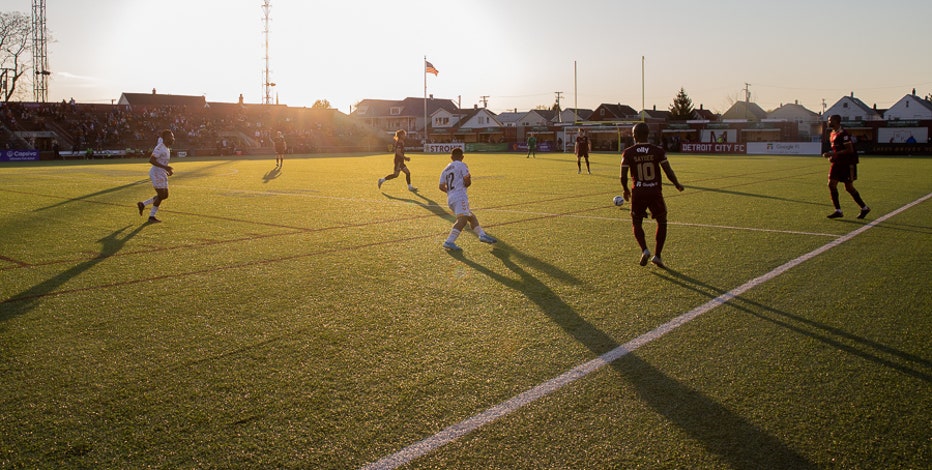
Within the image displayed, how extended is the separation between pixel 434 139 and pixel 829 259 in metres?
93.4

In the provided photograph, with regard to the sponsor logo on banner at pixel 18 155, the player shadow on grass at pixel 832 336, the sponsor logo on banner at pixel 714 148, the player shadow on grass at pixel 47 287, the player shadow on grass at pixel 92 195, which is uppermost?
the sponsor logo on banner at pixel 714 148

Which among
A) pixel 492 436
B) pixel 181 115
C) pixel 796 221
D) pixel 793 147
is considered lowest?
pixel 492 436

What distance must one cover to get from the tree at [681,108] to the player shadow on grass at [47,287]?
315ft

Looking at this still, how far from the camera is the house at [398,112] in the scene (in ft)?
358

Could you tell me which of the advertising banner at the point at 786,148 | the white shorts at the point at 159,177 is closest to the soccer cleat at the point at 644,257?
the white shorts at the point at 159,177

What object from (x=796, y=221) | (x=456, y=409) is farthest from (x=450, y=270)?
(x=796, y=221)

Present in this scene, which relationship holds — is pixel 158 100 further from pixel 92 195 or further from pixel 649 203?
pixel 649 203

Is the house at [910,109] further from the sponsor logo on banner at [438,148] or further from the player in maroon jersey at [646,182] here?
the player in maroon jersey at [646,182]

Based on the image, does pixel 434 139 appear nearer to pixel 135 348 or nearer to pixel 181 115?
pixel 181 115

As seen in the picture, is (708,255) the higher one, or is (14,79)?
(14,79)

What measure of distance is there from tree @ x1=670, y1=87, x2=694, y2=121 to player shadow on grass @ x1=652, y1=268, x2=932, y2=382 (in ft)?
317

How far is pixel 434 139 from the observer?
330ft

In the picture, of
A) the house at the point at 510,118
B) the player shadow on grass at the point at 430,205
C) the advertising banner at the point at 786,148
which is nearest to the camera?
the player shadow on grass at the point at 430,205

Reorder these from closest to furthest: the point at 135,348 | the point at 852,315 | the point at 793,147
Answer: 1. the point at 135,348
2. the point at 852,315
3. the point at 793,147
